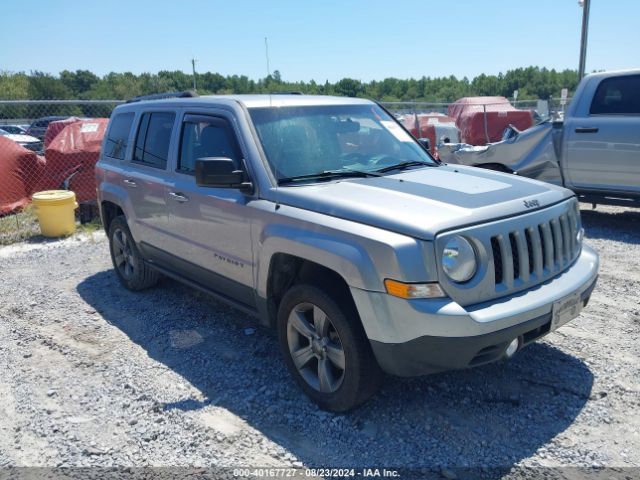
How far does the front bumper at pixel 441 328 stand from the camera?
282cm

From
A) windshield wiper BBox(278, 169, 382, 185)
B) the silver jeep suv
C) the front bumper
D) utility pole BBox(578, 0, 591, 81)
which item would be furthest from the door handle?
utility pole BBox(578, 0, 591, 81)

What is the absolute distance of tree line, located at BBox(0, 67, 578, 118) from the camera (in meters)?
11.5

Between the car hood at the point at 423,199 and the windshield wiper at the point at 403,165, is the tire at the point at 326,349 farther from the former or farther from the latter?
the windshield wiper at the point at 403,165

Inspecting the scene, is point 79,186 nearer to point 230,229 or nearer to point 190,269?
point 190,269

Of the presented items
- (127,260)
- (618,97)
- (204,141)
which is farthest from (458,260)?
(618,97)

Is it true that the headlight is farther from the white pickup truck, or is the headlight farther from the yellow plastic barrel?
the yellow plastic barrel

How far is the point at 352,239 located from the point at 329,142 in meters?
1.30

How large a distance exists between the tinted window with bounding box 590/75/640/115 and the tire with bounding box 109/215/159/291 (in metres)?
6.19

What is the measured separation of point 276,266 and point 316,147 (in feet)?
3.14

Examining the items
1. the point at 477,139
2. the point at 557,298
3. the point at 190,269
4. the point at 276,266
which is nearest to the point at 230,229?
the point at 276,266

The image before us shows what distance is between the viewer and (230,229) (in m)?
3.97

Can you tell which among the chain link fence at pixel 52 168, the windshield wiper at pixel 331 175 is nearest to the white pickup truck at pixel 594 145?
the windshield wiper at pixel 331 175

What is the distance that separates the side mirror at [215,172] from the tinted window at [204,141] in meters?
0.34

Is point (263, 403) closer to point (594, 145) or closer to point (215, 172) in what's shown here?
point (215, 172)
